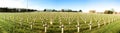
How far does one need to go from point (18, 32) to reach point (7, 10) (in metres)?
125

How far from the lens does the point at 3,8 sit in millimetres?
149625

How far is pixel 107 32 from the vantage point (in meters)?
29.2

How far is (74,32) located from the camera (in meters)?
33.0

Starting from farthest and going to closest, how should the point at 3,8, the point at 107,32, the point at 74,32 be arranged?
the point at 3,8 → the point at 74,32 → the point at 107,32

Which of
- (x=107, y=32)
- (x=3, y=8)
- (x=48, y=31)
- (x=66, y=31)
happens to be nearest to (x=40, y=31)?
(x=48, y=31)

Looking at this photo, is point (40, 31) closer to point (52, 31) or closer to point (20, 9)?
point (52, 31)

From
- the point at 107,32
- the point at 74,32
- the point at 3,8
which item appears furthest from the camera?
the point at 3,8

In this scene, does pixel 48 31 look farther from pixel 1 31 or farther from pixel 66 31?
pixel 1 31

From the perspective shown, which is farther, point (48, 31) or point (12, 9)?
point (12, 9)

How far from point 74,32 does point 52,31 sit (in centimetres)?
260

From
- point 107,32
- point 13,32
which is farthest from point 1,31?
point 107,32

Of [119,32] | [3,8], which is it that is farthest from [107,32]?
[3,8]

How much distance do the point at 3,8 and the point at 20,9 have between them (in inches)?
370

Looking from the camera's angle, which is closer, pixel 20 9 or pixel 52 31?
pixel 52 31
